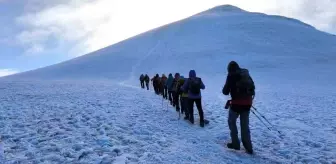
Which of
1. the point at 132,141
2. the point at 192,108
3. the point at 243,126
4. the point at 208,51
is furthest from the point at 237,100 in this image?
the point at 208,51

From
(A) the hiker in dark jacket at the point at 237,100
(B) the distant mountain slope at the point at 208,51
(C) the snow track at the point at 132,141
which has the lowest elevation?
(C) the snow track at the point at 132,141

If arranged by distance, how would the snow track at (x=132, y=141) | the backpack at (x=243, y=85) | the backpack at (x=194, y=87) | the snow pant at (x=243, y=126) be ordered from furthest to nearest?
1. the backpack at (x=194, y=87)
2. the snow pant at (x=243, y=126)
3. the backpack at (x=243, y=85)
4. the snow track at (x=132, y=141)

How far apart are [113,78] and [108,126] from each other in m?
51.3

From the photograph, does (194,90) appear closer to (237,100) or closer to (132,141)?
(237,100)

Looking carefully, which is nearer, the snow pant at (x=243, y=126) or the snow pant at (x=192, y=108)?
the snow pant at (x=243, y=126)

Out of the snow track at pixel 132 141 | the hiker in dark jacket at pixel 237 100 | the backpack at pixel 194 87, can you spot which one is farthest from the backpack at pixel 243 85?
the backpack at pixel 194 87

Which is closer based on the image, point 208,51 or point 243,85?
point 243,85

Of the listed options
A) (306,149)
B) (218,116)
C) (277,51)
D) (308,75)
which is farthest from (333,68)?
(306,149)

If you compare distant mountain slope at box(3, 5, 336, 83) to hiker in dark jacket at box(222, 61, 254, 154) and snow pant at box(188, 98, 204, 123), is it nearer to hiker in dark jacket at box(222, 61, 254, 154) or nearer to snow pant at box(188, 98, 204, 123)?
snow pant at box(188, 98, 204, 123)

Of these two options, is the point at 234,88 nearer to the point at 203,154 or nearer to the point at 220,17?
the point at 203,154

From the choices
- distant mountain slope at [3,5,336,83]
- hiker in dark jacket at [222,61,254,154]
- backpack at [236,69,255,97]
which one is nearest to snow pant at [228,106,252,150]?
hiker in dark jacket at [222,61,254,154]

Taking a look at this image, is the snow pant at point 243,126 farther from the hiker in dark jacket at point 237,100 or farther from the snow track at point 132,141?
the snow track at point 132,141

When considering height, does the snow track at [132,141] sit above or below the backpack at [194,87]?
below

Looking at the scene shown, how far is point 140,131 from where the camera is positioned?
9.59 meters
